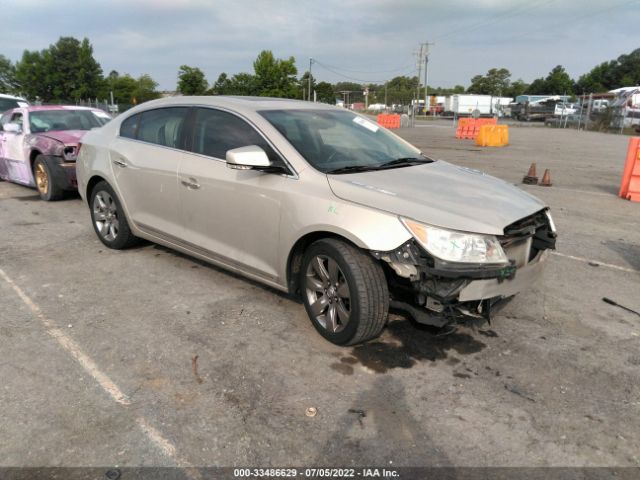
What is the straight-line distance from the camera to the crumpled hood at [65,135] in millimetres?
7727

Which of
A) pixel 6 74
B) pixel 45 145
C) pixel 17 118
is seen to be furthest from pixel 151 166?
pixel 6 74

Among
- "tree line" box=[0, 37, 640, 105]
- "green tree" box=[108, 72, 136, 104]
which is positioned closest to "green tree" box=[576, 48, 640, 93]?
"tree line" box=[0, 37, 640, 105]

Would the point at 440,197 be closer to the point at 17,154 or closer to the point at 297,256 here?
the point at 297,256

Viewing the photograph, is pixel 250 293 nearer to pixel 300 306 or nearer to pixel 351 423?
pixel 300 306

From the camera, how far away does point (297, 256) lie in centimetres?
354

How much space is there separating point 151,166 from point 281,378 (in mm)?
2585

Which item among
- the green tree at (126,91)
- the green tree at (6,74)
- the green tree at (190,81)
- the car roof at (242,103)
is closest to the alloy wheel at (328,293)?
the car roof at (242,103)

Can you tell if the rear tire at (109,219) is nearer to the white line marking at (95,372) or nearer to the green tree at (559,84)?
the white line marking at (95,372)

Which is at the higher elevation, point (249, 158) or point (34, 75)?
point (34, 75)

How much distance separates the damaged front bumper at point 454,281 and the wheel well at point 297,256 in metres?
0.52

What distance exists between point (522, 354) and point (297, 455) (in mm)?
1807

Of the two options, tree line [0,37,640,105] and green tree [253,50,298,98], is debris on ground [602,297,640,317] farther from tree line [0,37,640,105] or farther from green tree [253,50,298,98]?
green tree [253,50,298,98]

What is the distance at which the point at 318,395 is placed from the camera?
2.87 meters

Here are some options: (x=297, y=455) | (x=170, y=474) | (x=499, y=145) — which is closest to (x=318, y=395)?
(x=297, y=455)
